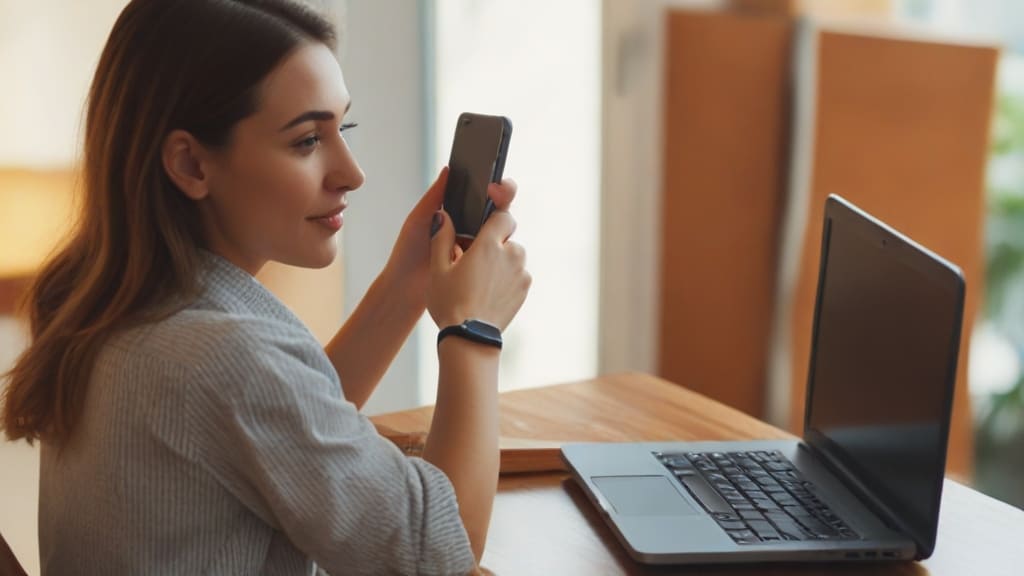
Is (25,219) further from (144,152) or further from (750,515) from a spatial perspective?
(750,515)

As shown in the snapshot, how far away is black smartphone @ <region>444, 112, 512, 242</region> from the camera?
43.1 inches

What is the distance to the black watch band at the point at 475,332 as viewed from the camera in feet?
3.19

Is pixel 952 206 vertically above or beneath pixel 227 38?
beneath

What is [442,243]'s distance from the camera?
1062mm

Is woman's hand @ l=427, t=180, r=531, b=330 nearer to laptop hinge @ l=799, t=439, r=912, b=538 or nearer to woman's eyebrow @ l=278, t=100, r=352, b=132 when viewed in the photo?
woman's eyebrow @ l=278, t=100, r=352, b=132

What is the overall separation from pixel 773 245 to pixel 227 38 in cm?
190

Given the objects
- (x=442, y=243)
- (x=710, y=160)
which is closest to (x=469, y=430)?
(x=442, y=243)

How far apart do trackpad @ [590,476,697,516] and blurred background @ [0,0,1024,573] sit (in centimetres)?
130

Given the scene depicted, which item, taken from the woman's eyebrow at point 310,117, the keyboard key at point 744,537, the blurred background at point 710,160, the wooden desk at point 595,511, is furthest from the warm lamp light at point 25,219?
the keyboard key at point 744,537

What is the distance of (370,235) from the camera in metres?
2.51

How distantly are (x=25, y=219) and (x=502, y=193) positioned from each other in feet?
4.33

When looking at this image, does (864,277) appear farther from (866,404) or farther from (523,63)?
(523,63)

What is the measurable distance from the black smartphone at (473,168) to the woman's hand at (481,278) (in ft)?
0.11

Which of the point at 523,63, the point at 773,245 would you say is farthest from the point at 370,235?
the point at 773,245
